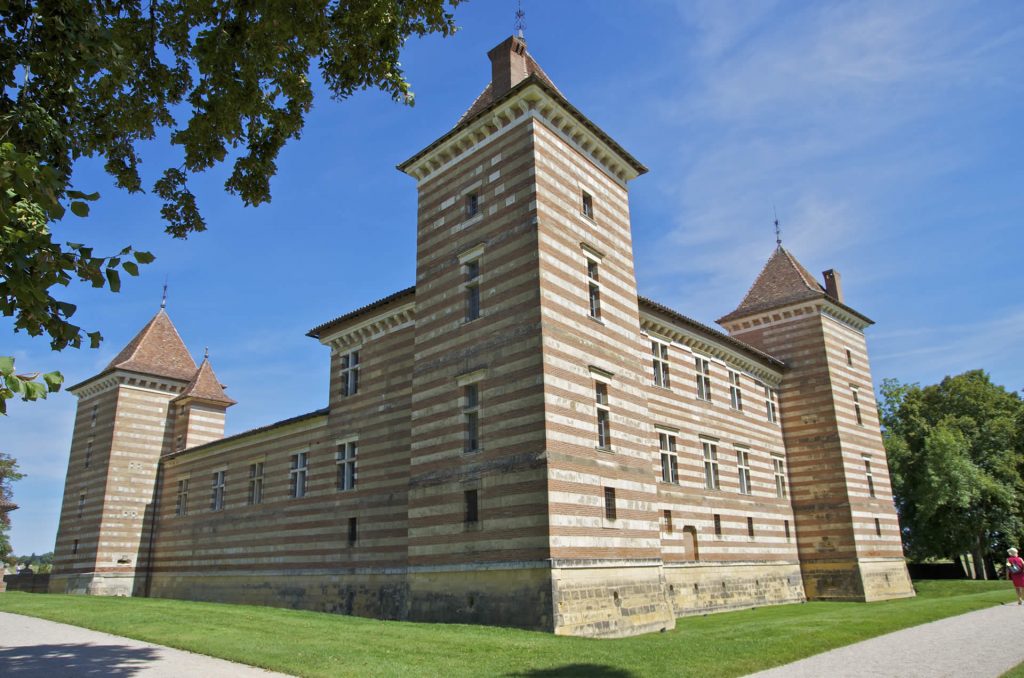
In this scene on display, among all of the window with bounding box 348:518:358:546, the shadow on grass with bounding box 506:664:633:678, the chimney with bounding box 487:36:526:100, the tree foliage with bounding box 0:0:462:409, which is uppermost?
the chimney with bounding box 487:36:526:100

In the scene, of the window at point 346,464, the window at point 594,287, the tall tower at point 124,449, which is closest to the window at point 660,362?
the window at point 594,287

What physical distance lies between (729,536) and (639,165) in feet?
48.8

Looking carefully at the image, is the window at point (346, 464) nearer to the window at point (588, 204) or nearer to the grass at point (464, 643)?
the grass at point (464, 643)

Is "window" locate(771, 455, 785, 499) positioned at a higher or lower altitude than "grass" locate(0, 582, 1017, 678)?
higher

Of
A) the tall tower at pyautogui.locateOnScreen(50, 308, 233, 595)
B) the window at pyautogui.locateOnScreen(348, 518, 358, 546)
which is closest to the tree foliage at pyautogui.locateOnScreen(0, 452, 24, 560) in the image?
A: the tall tower at pyautogui.locateOnScreen(50, 308, 233, 595)

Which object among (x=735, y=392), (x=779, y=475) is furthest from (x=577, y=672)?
(x=779, y=475)

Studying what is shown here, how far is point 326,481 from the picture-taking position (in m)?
26.5

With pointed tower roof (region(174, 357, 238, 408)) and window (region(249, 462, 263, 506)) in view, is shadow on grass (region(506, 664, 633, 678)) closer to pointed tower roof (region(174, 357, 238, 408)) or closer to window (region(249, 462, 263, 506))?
window (region(249, 462, 263, 506))

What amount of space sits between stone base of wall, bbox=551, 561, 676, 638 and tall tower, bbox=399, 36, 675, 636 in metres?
0.05

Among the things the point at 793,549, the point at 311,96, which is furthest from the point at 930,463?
the point at 311,96

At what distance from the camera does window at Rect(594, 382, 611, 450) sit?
19.1 metres

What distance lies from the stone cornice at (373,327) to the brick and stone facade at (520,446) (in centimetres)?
12

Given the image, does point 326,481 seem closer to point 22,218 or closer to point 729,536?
point 729,536

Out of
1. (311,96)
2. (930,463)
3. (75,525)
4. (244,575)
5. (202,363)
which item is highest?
(202,363)
